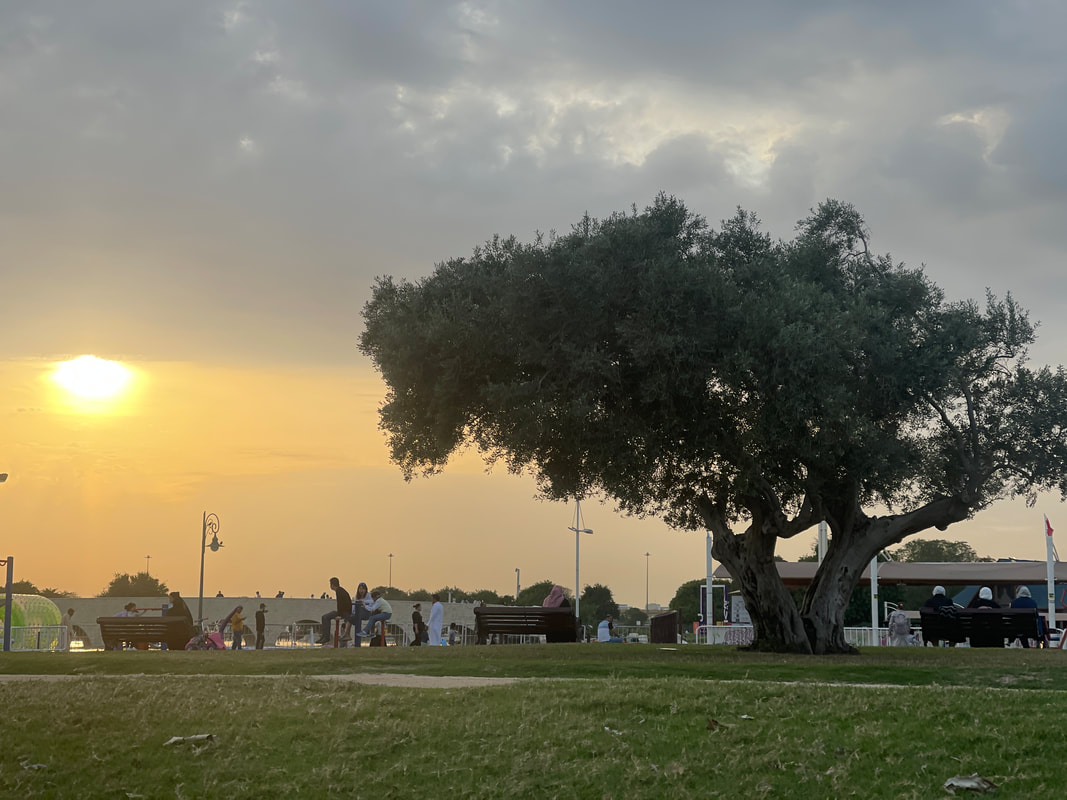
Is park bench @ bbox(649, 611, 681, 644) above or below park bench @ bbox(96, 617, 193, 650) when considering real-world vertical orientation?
below

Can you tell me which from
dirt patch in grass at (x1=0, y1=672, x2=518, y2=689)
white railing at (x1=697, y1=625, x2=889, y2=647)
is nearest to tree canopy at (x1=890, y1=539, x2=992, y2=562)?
white railing at (x1=697, y1=625, x2=889, y2=647)

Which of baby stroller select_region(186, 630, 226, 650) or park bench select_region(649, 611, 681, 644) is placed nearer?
baby stroller select_region(186, 630, 226, 650)

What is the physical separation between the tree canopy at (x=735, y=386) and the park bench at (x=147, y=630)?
641cm

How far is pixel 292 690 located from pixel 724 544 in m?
13.1

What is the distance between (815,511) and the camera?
22.4 m

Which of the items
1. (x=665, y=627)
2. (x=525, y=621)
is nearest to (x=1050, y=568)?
(x=665, y=627)

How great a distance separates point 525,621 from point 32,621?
92.8 ft

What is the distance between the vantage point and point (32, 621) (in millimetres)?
43906

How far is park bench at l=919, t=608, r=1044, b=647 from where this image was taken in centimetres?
2417

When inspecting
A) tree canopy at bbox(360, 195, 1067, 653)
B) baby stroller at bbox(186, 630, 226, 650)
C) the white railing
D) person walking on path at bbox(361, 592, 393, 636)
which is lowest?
the white railing

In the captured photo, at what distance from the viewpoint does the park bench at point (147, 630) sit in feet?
77.2

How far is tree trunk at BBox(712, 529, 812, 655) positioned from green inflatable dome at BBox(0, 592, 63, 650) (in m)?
18.2

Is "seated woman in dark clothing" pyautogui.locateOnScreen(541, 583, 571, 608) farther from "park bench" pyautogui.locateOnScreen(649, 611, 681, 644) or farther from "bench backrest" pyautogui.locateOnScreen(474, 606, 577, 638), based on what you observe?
"park bench" pyautogui.locateOnScreen(649, 611, 681, 644)

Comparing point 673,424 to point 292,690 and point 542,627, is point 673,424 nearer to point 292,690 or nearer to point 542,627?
point 542,627
